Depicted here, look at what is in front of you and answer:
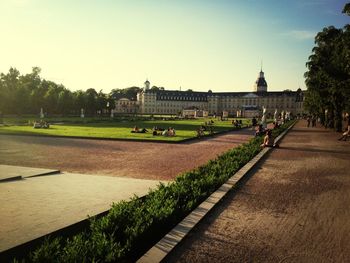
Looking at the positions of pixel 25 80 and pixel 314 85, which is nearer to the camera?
pixel 314 85

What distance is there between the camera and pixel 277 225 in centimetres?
760

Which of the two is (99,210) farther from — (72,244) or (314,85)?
(314,85)

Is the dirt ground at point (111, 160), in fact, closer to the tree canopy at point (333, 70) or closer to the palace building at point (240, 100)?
the tree canopy at point (333, 70)

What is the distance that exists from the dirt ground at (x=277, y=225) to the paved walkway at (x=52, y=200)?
2.48 m

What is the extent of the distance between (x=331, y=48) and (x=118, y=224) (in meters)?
44.2

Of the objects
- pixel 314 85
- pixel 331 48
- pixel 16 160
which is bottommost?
pixel 16 160

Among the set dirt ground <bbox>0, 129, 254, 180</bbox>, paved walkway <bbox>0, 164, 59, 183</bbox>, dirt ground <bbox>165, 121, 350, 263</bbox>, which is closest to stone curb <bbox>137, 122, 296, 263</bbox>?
dirt ground <bbox>165, 121, 350, 263</bbox>

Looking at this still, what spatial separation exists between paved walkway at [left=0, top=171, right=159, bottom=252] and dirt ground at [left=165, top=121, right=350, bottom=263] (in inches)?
97.7

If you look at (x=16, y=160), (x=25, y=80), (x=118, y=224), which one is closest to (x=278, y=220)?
(x=118, y=224)

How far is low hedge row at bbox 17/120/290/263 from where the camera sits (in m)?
5.23

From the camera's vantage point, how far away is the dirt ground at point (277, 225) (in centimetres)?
598

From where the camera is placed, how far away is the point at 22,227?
6.65 m

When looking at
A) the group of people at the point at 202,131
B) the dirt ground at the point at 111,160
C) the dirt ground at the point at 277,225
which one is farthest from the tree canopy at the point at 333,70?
the dirt ground at the point at 277,225

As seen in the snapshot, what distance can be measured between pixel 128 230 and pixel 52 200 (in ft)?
11.1
